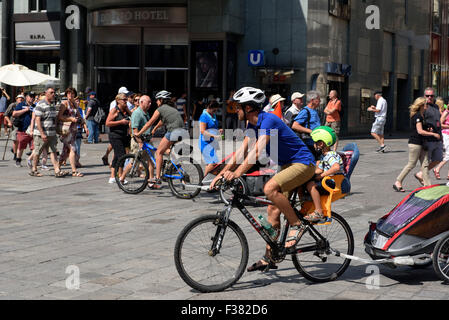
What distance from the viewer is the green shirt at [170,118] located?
12.0m

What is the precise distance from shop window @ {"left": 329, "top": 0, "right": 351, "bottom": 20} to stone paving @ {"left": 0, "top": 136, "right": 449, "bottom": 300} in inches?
588

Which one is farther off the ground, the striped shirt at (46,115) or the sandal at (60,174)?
the striped shirt at (46,115)

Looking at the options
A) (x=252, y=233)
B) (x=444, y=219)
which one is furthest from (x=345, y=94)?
(x=444, y=219)

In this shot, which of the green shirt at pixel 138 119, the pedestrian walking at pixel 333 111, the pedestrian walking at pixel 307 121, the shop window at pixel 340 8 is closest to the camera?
the pedestrian walking at pixel 307 121

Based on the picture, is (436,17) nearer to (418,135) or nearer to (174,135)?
(418,135)

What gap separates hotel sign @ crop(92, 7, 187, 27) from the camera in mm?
25359

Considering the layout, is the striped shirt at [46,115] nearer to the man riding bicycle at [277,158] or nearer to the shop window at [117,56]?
the man riding bicycle at [277,158]

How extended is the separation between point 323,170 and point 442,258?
138cm

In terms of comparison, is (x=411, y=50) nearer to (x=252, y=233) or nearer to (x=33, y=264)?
(x=252, y=233)

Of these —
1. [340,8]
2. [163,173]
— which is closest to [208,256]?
[163,173]

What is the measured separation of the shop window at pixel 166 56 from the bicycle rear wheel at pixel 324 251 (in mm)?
19942

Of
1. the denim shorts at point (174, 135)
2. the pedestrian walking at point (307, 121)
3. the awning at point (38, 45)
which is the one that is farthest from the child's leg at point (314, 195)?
the awning at point (38, 45)
